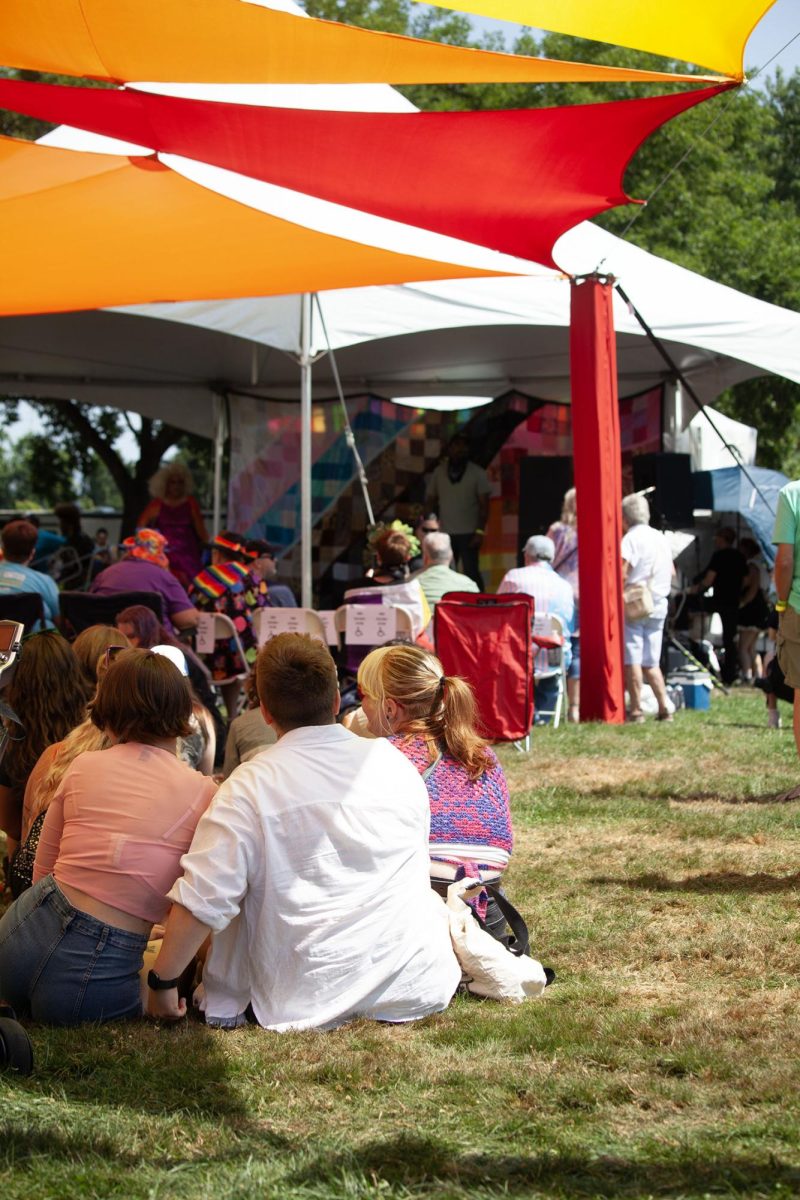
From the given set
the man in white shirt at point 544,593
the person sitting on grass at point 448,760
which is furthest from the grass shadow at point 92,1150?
the man in white shirt at point 544,593

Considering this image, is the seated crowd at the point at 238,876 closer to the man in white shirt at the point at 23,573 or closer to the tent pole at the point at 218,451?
the man in white shirt at the point at 23,573

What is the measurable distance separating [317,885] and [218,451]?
9.55 meters

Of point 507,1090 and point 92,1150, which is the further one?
point 507,1090

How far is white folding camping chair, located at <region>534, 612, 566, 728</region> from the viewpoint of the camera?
313 inches

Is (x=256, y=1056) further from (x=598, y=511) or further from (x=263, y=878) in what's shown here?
(x=598, y=511)

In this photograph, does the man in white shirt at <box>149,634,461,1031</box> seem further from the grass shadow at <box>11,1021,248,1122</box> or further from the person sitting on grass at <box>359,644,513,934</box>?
the person sitting on grass at <box>359,644,513,934</box>

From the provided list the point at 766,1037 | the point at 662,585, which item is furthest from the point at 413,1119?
the point at 662,585

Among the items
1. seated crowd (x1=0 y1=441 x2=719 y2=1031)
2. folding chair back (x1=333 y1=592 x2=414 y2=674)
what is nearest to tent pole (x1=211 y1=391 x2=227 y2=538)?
folding chair back (x1=333 y1=592 x2=414 y2=674)

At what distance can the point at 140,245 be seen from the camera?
253 inches

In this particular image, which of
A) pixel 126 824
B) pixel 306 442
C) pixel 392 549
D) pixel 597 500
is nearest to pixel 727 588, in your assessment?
pixel 597 500

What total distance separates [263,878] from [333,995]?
0.32m

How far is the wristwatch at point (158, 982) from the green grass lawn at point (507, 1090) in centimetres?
11

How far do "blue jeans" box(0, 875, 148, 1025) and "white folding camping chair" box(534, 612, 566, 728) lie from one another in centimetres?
503

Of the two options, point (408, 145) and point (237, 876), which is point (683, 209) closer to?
point (408, 145)
